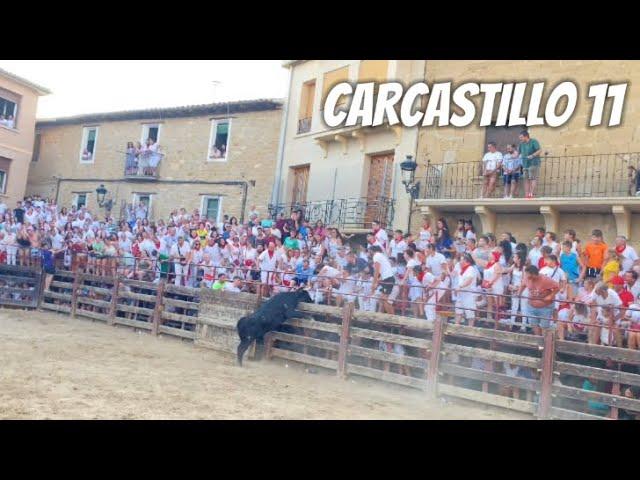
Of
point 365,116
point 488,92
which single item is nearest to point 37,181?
point 365,116

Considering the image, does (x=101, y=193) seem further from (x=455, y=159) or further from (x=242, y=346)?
(x=242, y=346)

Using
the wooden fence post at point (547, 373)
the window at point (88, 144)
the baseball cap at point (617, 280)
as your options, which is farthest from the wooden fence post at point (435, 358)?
the window at point (88, 144)

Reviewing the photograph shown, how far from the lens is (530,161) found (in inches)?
540

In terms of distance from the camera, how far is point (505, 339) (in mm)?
8234

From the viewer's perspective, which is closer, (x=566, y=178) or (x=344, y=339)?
(x=344, y=339)

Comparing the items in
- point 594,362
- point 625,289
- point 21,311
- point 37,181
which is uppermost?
point 37,181

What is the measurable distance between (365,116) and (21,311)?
389 inches

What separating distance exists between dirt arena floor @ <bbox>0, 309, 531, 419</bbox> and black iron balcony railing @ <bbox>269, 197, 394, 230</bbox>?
727cm

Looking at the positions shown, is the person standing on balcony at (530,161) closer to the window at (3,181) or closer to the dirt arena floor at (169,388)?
the dirt arena floor at (169,388)

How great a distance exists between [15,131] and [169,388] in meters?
23.2

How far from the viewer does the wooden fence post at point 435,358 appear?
8.63m

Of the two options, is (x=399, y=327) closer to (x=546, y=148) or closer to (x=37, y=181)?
(x=546, y=148)

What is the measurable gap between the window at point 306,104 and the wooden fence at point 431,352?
9045mm

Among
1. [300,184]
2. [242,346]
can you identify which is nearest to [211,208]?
[300,184]
